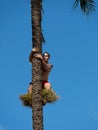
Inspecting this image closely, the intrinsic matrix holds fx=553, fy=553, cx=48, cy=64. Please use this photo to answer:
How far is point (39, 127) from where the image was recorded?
52.0 feet

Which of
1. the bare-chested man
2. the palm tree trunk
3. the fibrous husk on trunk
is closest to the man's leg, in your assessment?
the bare-chested man

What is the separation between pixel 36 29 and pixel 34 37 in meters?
0.29

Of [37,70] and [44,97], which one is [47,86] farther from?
[37,70]

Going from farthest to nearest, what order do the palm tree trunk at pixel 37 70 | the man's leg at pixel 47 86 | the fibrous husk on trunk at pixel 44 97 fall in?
1. the man's leg at pixel 47 86
2. the fibrous husk on trunk at pixel 44 97
3. the palm tree trunk at pixel 37 70

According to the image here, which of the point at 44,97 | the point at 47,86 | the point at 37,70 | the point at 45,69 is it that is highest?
the point at 45,69

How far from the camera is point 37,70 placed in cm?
1652

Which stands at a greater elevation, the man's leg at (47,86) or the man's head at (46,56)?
the man's head at (46,56)

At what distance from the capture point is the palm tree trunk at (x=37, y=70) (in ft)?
52.5

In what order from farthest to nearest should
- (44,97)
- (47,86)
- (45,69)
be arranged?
(45,69) < (47,86) < (44,97)

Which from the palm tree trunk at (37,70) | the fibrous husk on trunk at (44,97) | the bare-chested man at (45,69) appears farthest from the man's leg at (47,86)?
the palm tree trunk at (37,70)

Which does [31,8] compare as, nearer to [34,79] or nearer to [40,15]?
[40,15]

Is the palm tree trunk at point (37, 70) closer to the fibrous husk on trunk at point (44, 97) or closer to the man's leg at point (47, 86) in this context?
the fibrous husk on trunk at point (44, 97)

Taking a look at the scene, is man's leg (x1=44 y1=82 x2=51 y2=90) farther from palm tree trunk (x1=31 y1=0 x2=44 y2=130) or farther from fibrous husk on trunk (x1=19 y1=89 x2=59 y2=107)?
palm tree trunk (x1=31 y1=0 x2=44 y2=130)

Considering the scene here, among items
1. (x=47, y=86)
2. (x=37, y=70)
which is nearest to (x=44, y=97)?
(x=47, y=86)
